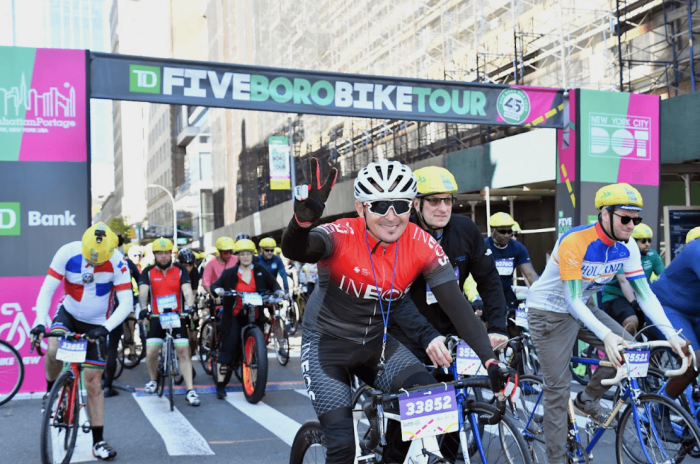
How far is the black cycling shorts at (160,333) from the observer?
372 inches

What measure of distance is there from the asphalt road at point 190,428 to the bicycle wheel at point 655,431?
120 centimetres

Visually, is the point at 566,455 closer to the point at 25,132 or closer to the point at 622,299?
the point at 622,299

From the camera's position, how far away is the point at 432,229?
5273 mm

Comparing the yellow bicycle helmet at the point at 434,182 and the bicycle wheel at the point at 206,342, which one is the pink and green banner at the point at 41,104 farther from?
the yellow bicycle helmet at the point at 434,182

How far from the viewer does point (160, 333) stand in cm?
967

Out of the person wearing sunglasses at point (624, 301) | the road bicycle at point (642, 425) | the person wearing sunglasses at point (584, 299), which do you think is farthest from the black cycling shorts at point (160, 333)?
the road bicycle at point (642, 425)

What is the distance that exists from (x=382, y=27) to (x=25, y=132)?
22.8 m

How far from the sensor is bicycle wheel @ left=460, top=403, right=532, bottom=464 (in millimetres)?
3816

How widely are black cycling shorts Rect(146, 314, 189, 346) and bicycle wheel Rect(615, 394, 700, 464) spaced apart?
5838mm

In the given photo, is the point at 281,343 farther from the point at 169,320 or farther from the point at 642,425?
the point at 642,425

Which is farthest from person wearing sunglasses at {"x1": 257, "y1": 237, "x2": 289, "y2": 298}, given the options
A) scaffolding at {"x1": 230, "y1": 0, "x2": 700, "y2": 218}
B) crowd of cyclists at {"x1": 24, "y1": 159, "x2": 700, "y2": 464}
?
scaffolding at {"x1": 230, "y1": 0, "x2": 700, "y2": 218}

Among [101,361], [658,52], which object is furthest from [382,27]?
[101,361]

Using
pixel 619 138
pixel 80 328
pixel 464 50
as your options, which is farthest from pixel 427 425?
pixel 464 50

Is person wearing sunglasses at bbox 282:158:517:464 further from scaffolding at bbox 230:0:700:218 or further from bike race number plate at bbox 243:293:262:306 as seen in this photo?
scaffolding at bbox 230:0:700:218
